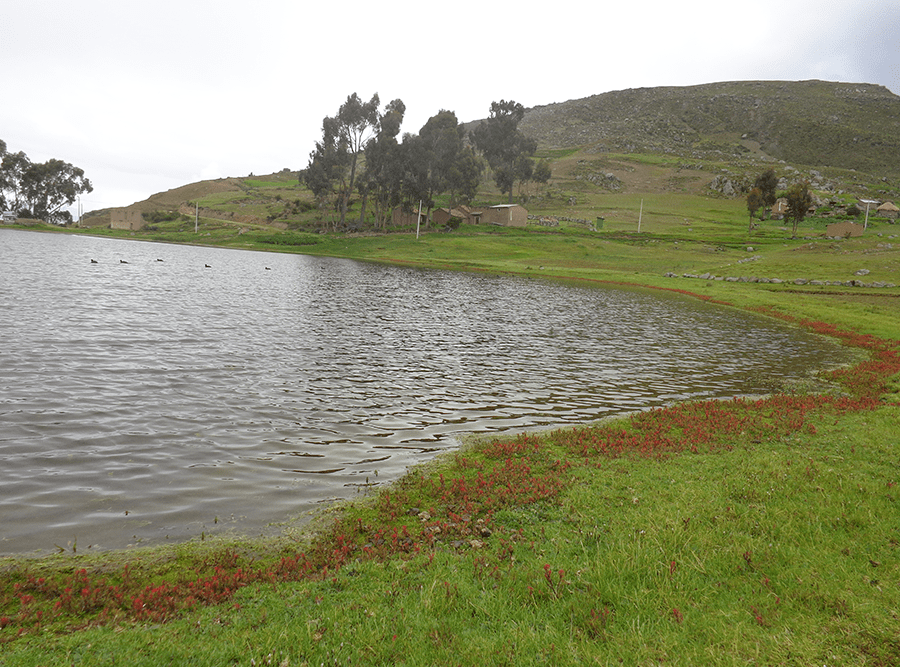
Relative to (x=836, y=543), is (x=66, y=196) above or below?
above

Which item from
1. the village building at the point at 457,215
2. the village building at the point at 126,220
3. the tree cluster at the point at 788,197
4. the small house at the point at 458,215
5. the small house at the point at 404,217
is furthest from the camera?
the village building at the point at 126,220

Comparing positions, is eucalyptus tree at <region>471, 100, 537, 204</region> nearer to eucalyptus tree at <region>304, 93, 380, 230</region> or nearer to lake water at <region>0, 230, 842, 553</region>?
eucalyptus tree at <region>304, 93, 380, 230</region>

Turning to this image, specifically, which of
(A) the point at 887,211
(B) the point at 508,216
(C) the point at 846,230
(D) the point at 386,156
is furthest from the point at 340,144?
(A) the point at 887,211

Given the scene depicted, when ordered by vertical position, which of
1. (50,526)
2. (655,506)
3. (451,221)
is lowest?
(50,526)

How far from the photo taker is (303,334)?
29828 millimetres

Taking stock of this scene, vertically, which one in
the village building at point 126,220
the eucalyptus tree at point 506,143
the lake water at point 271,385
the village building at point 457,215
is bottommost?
the lake water at point 271,385

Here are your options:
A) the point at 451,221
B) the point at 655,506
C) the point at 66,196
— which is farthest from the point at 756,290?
Answer: the point at 66,196

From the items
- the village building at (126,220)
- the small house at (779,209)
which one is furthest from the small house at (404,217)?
the small house at (779,209)

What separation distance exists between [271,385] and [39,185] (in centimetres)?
20212

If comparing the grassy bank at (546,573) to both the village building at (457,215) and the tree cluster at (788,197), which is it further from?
the village building at (457,215)

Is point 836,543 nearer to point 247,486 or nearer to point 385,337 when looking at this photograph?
point 247,486

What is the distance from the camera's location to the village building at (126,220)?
162 metres

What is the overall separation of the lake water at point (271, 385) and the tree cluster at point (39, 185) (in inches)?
6268

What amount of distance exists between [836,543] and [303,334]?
26267 mm
